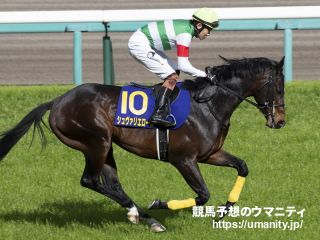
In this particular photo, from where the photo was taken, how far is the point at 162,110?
8484mm

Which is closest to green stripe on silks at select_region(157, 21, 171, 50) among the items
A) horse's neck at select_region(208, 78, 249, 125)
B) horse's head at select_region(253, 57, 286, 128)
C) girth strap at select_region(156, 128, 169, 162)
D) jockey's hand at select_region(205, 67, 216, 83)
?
jockey's hand at select_region(205, 67, 216, 83)

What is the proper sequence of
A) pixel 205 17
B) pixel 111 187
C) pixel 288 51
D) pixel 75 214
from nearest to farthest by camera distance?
pixel 205 17 < pixel 111 187 < pixel 75 214 < pixel 288 51

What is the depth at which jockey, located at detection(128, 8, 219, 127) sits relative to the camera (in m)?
8.42

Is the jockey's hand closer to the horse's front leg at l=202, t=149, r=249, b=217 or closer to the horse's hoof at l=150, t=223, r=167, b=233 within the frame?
the horse's front leg at l=202, t=149, r=249, b=217

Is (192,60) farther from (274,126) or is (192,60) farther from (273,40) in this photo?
(274,126)

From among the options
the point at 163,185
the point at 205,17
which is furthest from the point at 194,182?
the point at 163,185

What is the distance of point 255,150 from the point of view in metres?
11.6

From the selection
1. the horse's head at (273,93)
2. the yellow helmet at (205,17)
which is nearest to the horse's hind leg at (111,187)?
the horse's head at (273,93)

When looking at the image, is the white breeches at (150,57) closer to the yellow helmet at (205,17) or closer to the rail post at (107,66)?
the yellow helmet at (205,17)

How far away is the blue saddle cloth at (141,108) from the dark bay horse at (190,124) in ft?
0.18

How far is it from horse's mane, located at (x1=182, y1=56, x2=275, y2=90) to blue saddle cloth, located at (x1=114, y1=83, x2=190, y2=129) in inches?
6.1

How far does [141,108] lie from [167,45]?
59cm

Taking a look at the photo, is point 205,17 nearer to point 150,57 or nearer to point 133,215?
point 150,57

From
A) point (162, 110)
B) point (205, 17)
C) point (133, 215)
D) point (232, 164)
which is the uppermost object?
point (205, 17)
